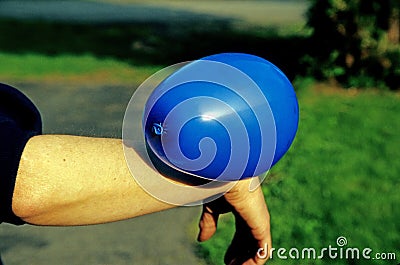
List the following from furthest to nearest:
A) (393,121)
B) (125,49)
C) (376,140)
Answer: (125,49)
(393,121)
(376,140)

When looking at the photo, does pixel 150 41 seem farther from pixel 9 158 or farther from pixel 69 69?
pixel 9 158

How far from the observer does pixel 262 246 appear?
145 cm

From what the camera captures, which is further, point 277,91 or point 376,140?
point 376,140

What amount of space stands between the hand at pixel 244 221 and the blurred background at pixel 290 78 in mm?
279

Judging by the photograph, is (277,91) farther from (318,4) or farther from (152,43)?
(152,43)

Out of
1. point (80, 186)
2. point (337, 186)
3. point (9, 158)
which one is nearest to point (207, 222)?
point (80, 186)

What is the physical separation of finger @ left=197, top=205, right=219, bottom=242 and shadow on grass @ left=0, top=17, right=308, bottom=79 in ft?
26.2

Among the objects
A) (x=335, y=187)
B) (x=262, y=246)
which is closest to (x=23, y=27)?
(x=335, y=187)

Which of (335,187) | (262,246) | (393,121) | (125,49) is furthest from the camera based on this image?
(125,49)

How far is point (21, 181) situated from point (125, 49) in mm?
11170

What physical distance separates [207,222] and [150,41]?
11.7 m

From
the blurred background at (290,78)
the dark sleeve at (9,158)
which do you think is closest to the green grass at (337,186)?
the blurred background at (290,78)

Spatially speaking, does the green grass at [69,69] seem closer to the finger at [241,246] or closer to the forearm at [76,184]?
the finger at [241,246]

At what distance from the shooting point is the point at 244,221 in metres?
1.40
